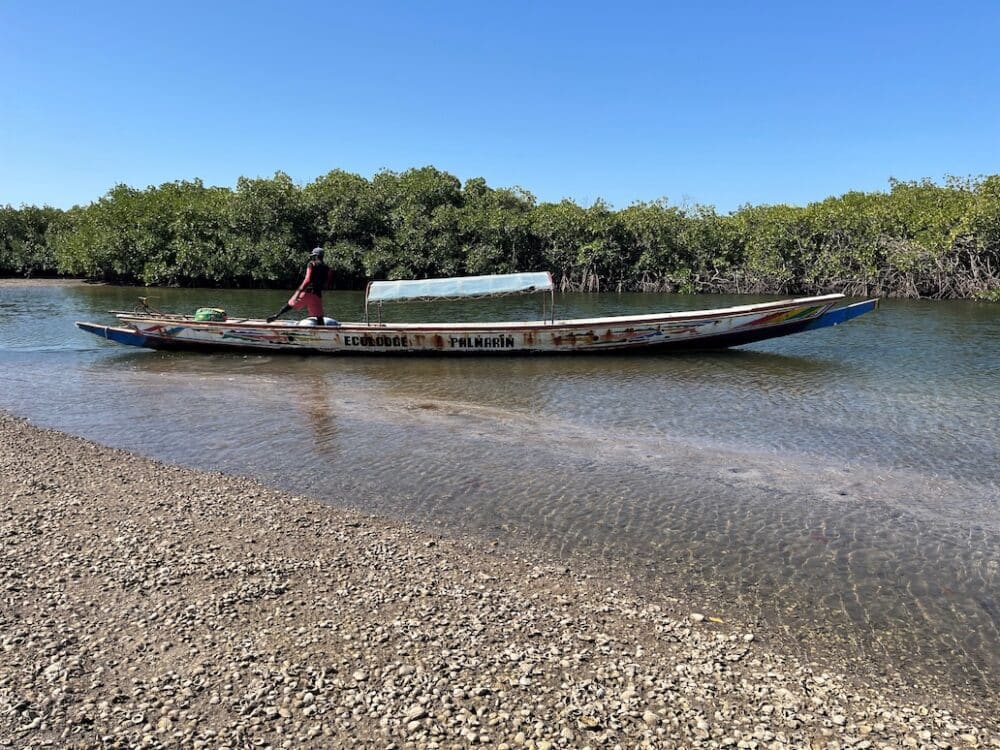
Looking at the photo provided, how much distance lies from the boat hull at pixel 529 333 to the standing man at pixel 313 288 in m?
0.60

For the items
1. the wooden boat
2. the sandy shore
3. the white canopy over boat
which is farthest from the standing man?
the sandy shore

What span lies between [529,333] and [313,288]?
5.65 meters

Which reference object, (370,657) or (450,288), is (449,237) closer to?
(450,288)

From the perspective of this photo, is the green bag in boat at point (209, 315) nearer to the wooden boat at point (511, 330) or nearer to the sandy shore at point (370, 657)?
Answer: the wooden boat at point (511, 330)

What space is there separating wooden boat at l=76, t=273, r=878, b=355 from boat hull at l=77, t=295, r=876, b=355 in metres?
0.02

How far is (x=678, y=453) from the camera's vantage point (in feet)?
30.7

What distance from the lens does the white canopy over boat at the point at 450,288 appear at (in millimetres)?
16828

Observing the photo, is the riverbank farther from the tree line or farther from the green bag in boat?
the green bag in boat

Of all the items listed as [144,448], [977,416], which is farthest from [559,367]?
[144,448]

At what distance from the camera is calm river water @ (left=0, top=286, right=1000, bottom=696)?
5.61 metres

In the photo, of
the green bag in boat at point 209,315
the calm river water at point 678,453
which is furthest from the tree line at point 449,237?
the green bag in boat at point 209,315

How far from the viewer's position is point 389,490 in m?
7.93

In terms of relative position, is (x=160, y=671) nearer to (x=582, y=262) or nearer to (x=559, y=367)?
(x=559, y=367)

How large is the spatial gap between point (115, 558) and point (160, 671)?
186 centimetres
